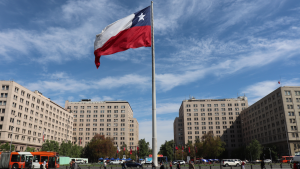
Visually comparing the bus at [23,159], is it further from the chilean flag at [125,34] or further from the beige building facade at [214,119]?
the beige building facade at [214,119]

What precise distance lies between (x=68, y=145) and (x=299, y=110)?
10942 centimetres

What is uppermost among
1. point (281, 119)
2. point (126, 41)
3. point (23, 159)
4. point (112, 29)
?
point (112, 29)

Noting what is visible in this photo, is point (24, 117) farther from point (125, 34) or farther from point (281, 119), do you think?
point (281, 119)

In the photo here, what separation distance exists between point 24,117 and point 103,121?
75.4m

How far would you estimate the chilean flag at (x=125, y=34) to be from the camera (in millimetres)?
17500

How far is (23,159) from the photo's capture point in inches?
1822

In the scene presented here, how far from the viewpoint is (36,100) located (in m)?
112

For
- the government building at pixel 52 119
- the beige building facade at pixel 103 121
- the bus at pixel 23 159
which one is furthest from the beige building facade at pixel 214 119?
the bus at pixel 23 159

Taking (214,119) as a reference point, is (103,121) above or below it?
below

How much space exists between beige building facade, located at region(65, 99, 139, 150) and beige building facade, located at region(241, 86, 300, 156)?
8777cm

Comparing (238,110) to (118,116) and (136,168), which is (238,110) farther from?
(136,168)

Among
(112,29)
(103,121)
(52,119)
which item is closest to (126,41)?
(112,29)

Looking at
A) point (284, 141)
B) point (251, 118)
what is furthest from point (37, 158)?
point (251, 118)

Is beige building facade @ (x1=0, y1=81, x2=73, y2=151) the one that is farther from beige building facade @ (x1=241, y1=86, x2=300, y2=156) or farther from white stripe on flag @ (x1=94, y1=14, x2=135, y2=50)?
beige building facade @ (x1=241, y1=86, x2=300, y2=156)
